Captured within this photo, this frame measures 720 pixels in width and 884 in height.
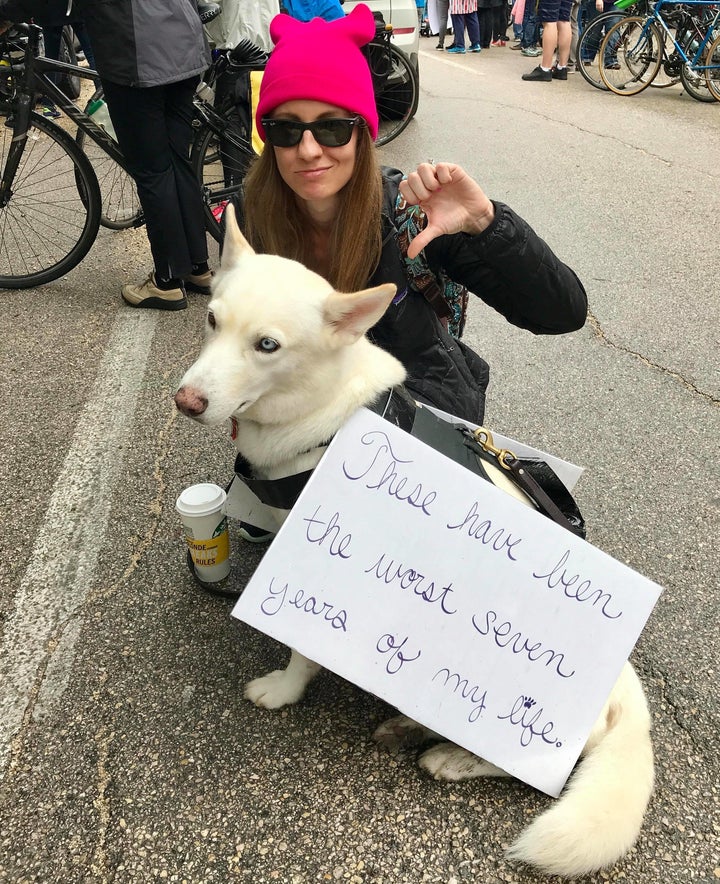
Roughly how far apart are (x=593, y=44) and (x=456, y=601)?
36.3 feet

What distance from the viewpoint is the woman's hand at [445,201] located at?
158cm

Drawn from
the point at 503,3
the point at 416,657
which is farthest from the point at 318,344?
the point at 503,3

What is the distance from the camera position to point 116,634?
73.4 inches

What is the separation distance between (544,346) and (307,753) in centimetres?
268

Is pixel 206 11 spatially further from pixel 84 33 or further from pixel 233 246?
pixel 233 246

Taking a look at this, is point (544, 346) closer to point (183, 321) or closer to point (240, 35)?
point (183, 321)

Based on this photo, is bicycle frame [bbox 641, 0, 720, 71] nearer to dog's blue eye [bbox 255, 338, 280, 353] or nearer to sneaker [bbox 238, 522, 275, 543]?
sneaker [bbox 238, 522, 275, 543]

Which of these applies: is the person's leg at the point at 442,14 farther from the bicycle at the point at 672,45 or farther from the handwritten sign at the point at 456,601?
the handwritten sign at the point at 456,601

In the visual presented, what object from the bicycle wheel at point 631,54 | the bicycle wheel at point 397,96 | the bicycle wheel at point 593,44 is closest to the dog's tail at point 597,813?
the bicycle wheel at point 397,96

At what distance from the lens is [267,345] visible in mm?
1404

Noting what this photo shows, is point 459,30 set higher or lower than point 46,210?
higher

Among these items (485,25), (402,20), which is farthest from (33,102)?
(485,25)

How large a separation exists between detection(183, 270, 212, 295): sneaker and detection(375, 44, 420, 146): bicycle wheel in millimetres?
3463

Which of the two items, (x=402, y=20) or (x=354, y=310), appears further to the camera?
(x=402, y=20)
